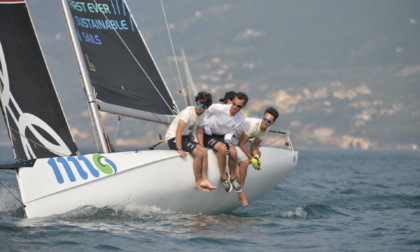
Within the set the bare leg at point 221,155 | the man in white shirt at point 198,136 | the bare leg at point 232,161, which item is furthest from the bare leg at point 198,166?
the bare leg at point 232,161

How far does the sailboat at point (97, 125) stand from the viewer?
8883 millimetres

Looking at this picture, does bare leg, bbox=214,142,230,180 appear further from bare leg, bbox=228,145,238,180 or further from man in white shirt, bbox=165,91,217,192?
man in white shirt, bbox=165,91,217,192

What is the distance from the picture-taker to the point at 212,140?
9.66 metres

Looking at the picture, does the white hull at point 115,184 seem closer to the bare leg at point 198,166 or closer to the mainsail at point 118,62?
the bare leg at point 198,166

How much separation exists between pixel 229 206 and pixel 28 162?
2710 mm

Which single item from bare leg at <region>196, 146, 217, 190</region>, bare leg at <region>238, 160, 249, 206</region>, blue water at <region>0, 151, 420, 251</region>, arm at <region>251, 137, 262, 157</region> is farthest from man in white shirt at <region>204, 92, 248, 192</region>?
blue water at <region>0, 151, 420, 251</region>

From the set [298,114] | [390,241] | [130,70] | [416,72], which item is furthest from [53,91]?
[416,72]

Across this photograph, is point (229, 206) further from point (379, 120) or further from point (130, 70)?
point (379, 120)

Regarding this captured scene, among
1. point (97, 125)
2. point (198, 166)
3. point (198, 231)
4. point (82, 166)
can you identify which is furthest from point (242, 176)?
point (82, 166)

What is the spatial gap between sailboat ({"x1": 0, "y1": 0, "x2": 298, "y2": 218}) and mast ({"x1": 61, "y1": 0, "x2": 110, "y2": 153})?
0.04 feet

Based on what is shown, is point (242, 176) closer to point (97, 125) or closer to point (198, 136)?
point (198, 136)

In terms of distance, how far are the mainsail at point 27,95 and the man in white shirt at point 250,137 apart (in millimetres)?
1971

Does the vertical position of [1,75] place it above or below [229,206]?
above

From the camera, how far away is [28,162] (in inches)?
354
